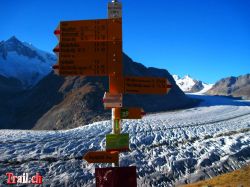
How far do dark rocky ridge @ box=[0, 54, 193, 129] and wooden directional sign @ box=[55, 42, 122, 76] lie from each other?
53.3 metres

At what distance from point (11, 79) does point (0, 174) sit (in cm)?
15621

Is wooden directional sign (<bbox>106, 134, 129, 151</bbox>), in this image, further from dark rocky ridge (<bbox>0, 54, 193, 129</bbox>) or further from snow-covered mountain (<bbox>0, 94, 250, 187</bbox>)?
dark rocky ridge (<bbox>0, 54, 193, 129</bbox>)

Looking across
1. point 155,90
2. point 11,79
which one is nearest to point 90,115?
point 155,90

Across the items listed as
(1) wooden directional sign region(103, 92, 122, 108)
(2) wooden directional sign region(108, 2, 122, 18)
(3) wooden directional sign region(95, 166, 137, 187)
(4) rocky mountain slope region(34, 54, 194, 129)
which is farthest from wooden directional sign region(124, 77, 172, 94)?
(4) rocky mountain slope region(34, 54, 194, 129)

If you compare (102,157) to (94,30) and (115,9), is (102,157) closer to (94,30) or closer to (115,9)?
(94,30)

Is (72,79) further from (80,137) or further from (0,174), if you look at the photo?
(0,174)

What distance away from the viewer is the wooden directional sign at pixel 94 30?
24.1 feet

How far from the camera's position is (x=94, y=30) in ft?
24.2

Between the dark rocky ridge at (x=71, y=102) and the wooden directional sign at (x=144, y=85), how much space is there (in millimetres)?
53262

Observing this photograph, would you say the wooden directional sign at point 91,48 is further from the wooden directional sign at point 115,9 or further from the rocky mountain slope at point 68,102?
the rocky mountain slope at point 68,102

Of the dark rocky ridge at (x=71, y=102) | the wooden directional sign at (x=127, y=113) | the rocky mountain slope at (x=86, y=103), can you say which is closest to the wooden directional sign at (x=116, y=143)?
the wooden directional sign at (x=127, y=113)

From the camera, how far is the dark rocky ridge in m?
67.8

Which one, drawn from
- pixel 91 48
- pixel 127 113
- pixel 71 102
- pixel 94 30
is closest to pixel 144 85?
Result: pixel 127 113

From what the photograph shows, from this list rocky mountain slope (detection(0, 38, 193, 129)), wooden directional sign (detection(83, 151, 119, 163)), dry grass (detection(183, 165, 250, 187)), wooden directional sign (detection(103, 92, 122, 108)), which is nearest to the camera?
wooden directional sign (detection(83, 151, 119, 163))
